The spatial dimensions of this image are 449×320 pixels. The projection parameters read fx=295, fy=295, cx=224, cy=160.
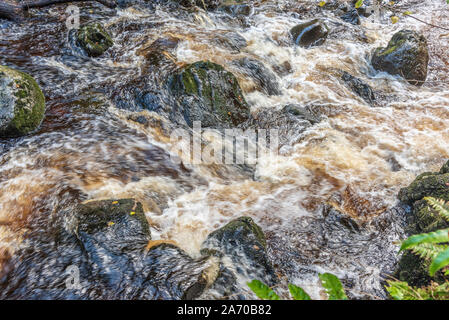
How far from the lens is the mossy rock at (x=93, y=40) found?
8.29 meters

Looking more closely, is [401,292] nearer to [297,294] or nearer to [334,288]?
[334,288]

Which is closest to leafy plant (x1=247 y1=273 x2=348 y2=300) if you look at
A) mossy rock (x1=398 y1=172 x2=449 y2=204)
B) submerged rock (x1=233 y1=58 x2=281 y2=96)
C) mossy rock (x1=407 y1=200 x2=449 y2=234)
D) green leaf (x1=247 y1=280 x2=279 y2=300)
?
green leaf (x1=247 y1=280 x2=279 y2=300)

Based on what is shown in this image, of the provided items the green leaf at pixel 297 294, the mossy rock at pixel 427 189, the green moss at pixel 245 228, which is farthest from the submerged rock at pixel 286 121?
the green leaf at pixel 297 294

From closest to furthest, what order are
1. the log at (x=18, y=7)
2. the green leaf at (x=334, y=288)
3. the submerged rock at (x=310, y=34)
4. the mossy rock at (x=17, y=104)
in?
the green leaf at (x=334, y=288) < the mossy rock at (x=17, y=104) < the log at (x=18, y=7) < the submerged rock at (x=310, y=34)

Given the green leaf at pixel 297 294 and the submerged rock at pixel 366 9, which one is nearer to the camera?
the green leaf at pixel 297 294

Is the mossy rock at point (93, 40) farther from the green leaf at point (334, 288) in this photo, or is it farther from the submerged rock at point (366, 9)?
the submerged rock at point (366, 9)

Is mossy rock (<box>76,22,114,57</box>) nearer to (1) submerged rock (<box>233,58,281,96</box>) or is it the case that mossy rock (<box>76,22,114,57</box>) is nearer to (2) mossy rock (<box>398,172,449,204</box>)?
(1) submerged rock (<box>233,58,281,96</box>)

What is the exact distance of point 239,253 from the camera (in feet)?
12.3

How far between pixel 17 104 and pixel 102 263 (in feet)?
12.7

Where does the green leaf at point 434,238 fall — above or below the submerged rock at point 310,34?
below

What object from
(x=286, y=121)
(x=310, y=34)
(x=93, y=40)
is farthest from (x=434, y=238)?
(x=310, y=34)

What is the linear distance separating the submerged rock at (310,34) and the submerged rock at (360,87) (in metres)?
2.31
